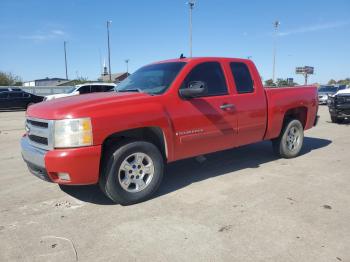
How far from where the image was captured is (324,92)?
1145 inches

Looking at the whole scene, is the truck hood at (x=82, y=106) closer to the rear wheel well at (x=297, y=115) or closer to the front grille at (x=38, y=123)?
the front grille at (x=38, y=123)

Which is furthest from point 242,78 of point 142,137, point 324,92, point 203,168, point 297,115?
point 324,92

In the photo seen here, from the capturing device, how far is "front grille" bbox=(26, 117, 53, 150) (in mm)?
4113

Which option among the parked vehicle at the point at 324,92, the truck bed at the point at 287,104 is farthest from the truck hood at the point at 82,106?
the parked vehicle at the point at 324,92

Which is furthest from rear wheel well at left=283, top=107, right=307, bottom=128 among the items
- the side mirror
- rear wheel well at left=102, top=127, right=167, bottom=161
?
rear wheel well at left=102, top=127, right=167, bottom=161

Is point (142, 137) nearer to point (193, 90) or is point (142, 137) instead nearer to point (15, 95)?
point (193, 90)

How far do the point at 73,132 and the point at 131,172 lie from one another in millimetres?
952

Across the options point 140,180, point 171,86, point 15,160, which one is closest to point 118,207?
point 140,180

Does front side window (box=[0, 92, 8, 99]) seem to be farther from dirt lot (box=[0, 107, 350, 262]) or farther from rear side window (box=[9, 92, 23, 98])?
dirt lot (box=[0, 107, 350, 262])

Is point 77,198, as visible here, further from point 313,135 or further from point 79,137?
point 313,135

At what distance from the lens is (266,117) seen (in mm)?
6277

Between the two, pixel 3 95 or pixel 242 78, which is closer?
pixel 242 78

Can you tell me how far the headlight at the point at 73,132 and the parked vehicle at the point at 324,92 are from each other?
27.1 meters

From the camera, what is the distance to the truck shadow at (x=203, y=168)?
500cm
